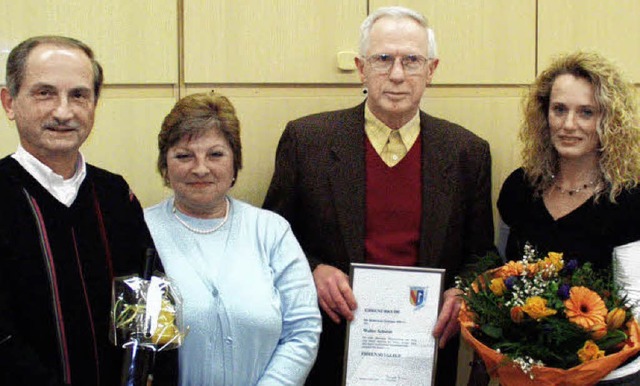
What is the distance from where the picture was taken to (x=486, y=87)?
12.3 ft

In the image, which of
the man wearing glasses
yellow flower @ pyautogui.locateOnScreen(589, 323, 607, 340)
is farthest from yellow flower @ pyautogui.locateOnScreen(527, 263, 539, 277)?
the man wearing glasses

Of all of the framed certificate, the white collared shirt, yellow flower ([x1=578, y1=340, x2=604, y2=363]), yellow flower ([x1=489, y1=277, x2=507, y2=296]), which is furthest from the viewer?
the framed certificate

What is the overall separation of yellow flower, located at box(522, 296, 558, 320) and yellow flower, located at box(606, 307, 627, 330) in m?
0.17

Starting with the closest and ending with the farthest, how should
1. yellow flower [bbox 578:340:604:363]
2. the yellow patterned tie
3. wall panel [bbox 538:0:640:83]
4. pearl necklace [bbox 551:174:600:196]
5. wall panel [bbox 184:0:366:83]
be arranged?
yellow flower [bbox 578:340:604:363] < pearl necklace [bbox 551:174:600:196] < the yellow patterned tie < wall panel [bbox 184:0:366:83] < wall panel [bbox 538:0:640:83]

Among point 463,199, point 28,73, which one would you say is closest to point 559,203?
point 463,199

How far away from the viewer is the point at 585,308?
2.50 meters

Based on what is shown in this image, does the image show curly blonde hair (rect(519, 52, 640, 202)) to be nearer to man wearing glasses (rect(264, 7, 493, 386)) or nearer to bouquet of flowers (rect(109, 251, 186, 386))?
man wearing glasses (rect(264, 7, 493, 386))

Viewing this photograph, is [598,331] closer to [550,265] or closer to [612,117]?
[550,265]

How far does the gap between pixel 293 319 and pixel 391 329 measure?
Answer: 0.38 meters

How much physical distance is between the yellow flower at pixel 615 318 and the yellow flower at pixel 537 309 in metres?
0.17

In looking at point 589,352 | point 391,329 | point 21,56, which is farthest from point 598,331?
point 21,56

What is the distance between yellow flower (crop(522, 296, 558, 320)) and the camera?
8.07ft

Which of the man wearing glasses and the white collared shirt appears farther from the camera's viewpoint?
the man wearing glasses

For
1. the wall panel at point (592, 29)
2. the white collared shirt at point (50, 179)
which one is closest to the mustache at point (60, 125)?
the white collared shirt at point (50, 179)
